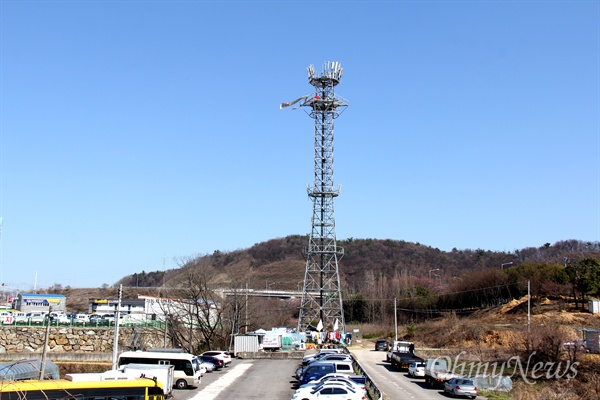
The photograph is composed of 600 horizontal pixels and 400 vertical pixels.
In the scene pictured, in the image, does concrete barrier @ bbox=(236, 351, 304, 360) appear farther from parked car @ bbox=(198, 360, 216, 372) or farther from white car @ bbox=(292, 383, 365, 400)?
white car @ bbox=(292, 383, 365, 400)

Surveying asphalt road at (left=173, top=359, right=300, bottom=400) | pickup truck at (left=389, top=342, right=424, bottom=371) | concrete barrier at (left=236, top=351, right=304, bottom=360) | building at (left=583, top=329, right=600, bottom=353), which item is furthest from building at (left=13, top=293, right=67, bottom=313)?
building at (left=583, top=329, right=600, bottom=353)

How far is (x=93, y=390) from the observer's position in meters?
18.9

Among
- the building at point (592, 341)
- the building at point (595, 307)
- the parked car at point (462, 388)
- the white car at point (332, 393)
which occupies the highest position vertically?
the building at point (595, 307)

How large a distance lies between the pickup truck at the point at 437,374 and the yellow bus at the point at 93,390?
66.3ft

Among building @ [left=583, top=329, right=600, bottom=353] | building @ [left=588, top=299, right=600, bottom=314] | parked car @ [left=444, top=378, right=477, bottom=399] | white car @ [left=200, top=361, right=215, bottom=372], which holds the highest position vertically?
building @ [left=588, top=299, right=600, bottom=314]

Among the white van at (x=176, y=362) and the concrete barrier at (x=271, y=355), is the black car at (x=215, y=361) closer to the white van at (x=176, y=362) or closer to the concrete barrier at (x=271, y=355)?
the concrete barrier at (x=271, y=355)

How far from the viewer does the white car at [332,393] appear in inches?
1016

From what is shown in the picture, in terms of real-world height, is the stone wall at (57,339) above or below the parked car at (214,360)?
above

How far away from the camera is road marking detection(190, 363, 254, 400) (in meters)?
29.5

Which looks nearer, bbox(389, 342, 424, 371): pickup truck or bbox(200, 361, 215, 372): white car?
bbox(200, 361, 215, 372): white car

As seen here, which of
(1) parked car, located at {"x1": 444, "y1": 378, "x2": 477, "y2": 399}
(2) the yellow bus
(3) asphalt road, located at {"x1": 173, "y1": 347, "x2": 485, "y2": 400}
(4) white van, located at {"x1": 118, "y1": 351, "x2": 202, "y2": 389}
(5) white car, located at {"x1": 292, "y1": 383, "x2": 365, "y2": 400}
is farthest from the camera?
(4) white van, located at {"x1": 118, "y1": 351, "x2": 202, "y2": 389}

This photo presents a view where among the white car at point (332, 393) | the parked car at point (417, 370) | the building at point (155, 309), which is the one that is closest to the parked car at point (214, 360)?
the building at point (155, 309)

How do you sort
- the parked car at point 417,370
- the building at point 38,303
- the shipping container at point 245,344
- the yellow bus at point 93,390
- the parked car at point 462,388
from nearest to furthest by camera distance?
Result: the yellow bus at point 93,390
the parked car at point 462,388
the parked car at point 417,370
the shipping container at point 245,344
the building at point 38,303

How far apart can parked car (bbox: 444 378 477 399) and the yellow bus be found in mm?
17221
